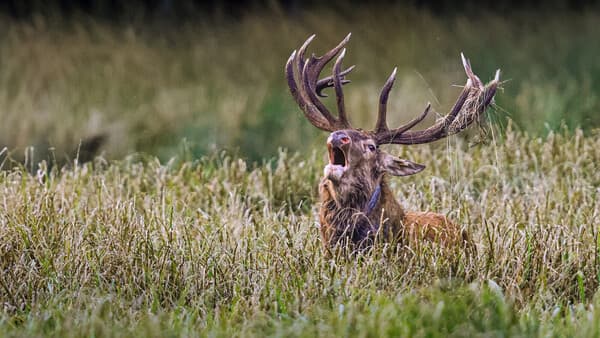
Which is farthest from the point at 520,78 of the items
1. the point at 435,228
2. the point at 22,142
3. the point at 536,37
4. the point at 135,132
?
the point at 435,228

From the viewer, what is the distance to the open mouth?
5188 millimetres

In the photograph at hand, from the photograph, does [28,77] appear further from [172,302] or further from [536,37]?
[172,302]

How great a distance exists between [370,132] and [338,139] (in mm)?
345

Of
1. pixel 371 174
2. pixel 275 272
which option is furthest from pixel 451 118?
pixel 275 272

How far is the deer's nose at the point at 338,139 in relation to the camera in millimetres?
5082

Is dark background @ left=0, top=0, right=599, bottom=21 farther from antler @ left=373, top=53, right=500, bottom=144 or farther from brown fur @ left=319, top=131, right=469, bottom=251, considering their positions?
brown fur @ left=319, top=131, right=469, bottom=251

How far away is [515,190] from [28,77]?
591 centimetres

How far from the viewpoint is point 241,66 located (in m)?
11.7

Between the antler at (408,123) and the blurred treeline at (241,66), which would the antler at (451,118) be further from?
the blurred treeline at (241,66)

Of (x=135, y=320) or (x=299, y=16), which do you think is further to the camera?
(x=299, y=16)

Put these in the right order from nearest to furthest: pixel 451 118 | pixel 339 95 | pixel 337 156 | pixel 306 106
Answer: pixel 337 156, pixel 339 95, pixel 451 118, pixel 306 106

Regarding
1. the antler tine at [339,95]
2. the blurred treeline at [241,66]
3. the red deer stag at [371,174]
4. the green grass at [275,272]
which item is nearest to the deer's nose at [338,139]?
the red deer stag at [371,174]

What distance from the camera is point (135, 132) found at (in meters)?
9.49

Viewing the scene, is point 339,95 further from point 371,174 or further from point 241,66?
point 241,66
